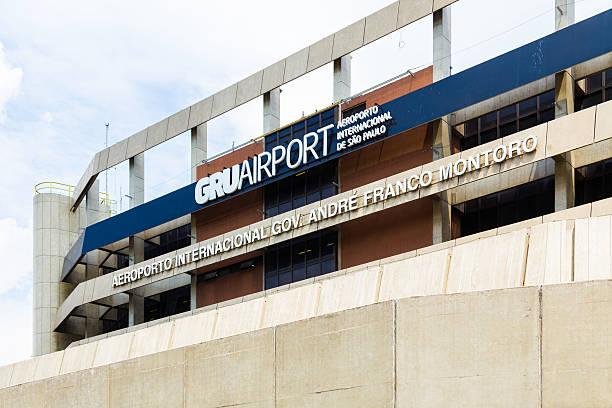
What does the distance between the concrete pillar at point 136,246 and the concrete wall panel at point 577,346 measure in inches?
1542

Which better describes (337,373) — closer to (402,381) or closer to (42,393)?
(402,381)

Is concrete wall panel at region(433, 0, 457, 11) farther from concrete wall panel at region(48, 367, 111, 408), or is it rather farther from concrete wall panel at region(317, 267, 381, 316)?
concrete wall panel at region(48, 367, 111, 408)

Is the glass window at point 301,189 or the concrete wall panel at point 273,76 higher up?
the concrete wall panel at point 273,76

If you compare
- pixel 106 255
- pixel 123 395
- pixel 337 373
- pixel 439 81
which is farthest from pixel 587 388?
pixel 106 255

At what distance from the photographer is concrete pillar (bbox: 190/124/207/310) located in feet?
183

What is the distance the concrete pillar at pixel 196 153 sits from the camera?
5572 cm

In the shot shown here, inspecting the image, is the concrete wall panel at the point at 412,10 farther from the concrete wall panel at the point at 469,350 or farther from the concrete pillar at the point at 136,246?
the concrete wall panel at the point at 469,350

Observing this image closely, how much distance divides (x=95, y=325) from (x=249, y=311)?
3617 centimetres

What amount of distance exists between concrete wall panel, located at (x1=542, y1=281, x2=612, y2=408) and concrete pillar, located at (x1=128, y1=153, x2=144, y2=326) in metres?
39.2

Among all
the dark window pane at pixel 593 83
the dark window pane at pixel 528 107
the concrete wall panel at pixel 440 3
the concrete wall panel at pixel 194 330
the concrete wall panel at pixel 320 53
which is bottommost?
the concrete wall panel at pixel 194 330

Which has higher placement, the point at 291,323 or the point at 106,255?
the point at 106,255

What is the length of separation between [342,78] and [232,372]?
78.6ft

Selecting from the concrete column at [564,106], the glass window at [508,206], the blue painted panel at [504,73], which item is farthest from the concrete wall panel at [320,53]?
the concrete column at [564,106]

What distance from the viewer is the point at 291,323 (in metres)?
26.4
